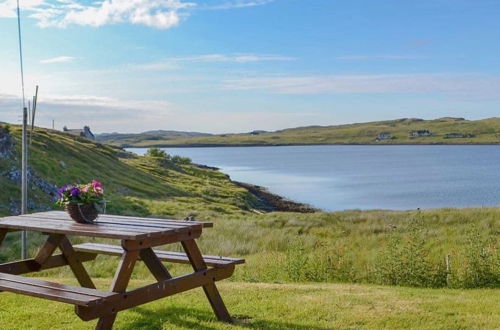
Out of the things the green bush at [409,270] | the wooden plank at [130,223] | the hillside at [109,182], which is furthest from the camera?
the hillside at [109,182]

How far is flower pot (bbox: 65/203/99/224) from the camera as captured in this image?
6645mm

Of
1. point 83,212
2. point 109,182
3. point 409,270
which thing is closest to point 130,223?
point 83,212

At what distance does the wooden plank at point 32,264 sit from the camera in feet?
24.5

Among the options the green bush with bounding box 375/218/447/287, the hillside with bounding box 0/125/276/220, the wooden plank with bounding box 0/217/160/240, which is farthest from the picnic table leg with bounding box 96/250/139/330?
the hillside with bounding box 0/125/276/220

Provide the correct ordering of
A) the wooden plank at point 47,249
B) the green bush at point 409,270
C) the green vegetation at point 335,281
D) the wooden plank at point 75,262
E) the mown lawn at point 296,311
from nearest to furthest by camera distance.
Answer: the mown lawn at point 296,311 → the green vegetation at point 335,281 → the wooden plank at point 47,249 → the wooden plank at point 75,262 → the green bush at point 409,270

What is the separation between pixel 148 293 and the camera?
20.1 feet

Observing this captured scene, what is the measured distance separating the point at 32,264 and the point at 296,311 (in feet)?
12.1

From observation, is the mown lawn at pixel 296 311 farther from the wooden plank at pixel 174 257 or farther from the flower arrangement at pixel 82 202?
the flower arrangement at pixel 82 202

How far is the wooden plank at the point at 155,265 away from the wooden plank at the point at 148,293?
244 mm

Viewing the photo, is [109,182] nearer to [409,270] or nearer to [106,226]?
[409,270]

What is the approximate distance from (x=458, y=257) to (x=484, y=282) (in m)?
2.01

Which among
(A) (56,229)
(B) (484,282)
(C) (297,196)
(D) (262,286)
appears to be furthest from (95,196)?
(C) (297,196)

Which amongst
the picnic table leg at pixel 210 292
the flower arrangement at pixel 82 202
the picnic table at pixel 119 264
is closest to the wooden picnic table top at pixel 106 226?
the picnic table at pixel 119 264

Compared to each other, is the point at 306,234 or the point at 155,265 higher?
the point at 155,265
